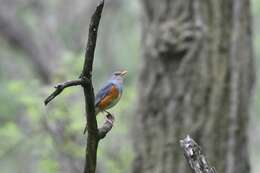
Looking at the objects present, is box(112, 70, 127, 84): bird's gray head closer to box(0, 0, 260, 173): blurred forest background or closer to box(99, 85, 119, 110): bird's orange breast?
box(99, 85, 119, 110): bird's orange breast

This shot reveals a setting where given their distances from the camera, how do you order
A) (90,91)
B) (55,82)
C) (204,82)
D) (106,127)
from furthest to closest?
(55,82) → (204,82) → (106,127) → (90,91)

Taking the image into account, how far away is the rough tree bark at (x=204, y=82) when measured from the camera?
5.84m

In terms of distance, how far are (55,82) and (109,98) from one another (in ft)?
20.9

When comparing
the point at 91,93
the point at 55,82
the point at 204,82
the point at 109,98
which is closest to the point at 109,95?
the point at 109,98

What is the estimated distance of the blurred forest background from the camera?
846cm

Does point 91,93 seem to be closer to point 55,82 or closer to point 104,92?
point 104,92

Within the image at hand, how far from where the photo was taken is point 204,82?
19.2ft

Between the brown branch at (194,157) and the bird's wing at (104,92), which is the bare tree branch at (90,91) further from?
the brown branch at (194,157)

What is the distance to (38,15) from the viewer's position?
46.7 feet

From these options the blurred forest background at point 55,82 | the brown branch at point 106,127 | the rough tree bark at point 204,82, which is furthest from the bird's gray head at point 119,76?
the blurred forest background at point 55,82

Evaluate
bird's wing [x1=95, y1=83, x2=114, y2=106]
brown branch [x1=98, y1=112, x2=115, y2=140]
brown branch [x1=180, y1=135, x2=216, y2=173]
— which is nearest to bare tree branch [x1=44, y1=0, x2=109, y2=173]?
brown branch [x1=98, y1=112, x2=115, y2=140]

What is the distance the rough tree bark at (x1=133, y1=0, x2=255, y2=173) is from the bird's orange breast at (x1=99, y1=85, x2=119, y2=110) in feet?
10.9

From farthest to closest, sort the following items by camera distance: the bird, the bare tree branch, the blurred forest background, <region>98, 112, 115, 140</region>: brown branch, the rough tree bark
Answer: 1. the blurred forest background
2. the rough tree bark
3. the bird
4. <region>98, 112, 115, 140</region>: brown branch
5. the bare tree branch

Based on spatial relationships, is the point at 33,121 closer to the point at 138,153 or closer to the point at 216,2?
the point at 138,153
